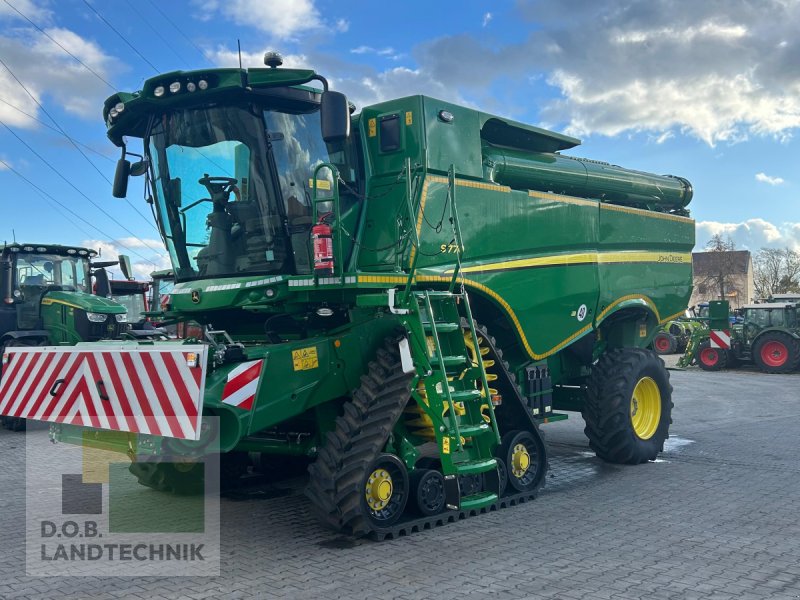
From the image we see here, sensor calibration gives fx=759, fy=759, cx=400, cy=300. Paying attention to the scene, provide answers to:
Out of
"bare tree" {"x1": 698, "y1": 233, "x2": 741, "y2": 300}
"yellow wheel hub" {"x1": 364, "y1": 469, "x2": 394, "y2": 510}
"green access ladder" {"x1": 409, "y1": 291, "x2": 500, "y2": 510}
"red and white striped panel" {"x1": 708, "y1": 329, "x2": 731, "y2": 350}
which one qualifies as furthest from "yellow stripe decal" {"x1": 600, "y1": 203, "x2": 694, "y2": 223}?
"bare tree" {"x1": 698, "y1": 233, "x2": 741, "y2": 300}

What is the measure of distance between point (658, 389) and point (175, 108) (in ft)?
20.1

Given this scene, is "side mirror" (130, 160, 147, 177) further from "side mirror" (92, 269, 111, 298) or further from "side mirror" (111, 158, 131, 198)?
"side mirror" (92, 269, 111, 298)

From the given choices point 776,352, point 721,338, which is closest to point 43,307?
point 721,338

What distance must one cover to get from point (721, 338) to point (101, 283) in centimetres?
1649

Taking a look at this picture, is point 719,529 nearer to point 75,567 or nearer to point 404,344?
point 404,344

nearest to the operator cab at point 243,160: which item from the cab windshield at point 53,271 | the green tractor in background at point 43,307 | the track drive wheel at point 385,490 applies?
the track drive wheel at point 385,490

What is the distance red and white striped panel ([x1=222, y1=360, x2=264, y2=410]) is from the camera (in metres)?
5.09

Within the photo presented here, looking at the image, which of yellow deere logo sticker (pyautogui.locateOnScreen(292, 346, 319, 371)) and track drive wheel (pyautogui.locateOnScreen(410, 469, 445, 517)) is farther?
track drive wheel (pyautogui.locateOnScreen(410, 469, 445, 517))

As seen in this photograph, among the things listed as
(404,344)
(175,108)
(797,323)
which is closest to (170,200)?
(175,108)

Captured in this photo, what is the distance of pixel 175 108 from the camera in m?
6.04

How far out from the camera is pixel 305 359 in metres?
5.58

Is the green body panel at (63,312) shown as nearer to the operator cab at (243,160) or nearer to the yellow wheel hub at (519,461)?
the operator cab at (243,160)

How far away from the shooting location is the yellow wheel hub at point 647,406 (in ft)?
28.8

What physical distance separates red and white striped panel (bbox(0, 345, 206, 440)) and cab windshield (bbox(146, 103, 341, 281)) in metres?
1.14
